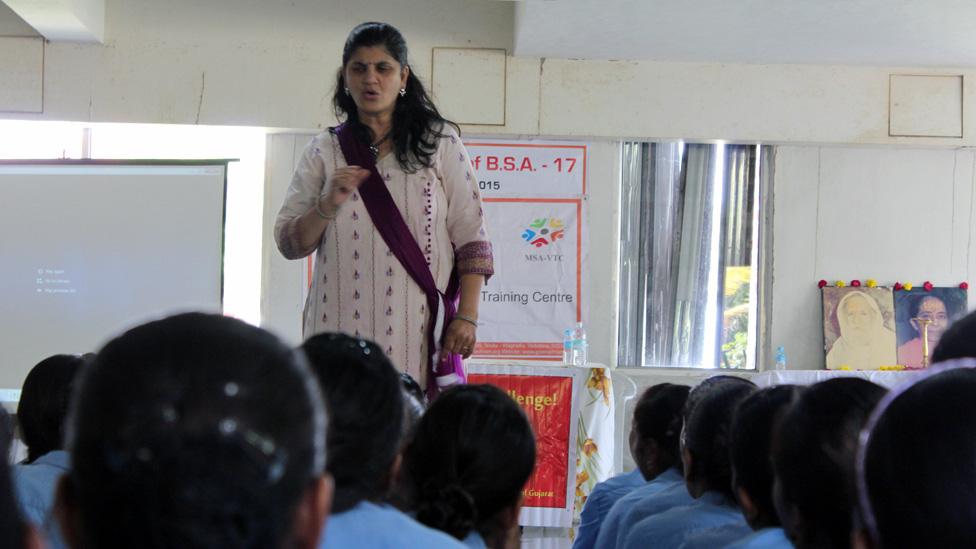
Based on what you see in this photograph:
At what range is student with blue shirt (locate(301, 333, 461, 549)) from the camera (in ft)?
4.09

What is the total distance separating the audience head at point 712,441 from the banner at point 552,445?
2.44 metres

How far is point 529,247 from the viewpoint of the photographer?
249 inches

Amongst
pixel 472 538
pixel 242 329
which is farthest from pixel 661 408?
pixel 242 329

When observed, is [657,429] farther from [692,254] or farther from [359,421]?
[692,254]

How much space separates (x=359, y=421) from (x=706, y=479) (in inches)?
39.1

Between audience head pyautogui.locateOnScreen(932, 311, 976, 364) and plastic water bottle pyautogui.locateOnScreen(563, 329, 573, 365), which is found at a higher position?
audience head pyautogui.locateOnScreen(932, 311, 976, 364)

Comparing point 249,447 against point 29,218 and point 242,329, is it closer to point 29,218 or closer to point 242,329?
point 242,329

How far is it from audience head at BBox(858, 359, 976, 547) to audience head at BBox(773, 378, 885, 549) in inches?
13.2

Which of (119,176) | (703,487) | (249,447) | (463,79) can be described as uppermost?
(463,79)

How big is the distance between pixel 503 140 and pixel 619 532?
4.10 m

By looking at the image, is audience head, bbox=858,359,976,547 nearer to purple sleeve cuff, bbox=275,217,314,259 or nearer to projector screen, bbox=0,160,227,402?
purple sleeve cuff, bbox=275,217,314,259

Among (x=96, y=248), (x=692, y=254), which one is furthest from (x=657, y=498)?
(x=96, y=248)

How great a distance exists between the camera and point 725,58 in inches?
247

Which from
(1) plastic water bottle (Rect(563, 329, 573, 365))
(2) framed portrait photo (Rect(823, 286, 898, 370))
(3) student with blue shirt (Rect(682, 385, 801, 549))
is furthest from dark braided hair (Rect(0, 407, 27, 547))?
(2) framed portrait photo (Rect(823, 286, 898, 370))
